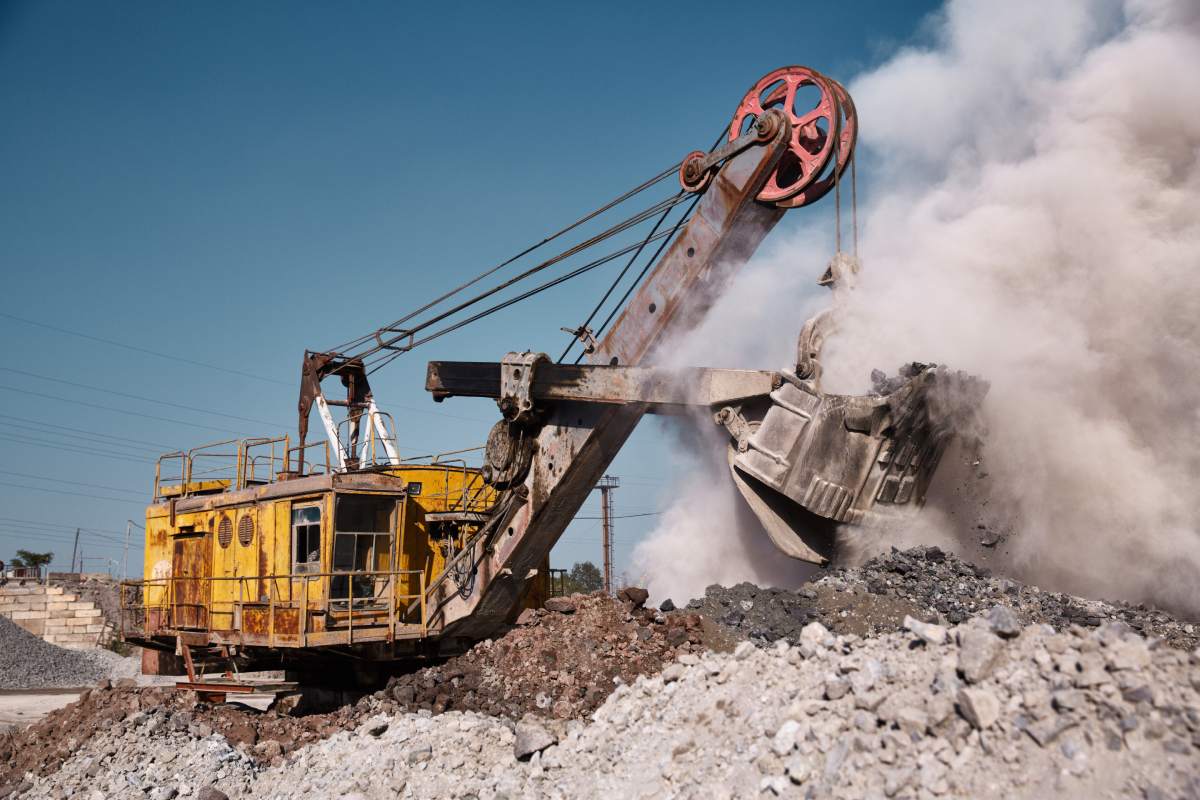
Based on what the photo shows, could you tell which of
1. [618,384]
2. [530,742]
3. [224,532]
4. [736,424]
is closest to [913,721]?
[530,742]

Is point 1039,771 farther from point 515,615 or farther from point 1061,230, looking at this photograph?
point 515,615

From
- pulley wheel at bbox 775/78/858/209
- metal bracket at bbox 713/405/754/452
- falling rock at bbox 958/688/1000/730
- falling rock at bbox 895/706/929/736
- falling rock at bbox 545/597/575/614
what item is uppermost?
pulley wheel at bbox 775/78/858/209

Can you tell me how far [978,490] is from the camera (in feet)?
31.6

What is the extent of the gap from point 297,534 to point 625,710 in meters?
5.61

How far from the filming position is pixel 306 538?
11062 mm

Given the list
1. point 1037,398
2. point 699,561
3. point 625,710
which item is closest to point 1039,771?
point 625,710

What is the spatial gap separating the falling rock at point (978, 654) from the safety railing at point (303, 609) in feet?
22.3

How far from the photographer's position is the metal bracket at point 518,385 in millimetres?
10133

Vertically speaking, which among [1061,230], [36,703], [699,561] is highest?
[1061,230]

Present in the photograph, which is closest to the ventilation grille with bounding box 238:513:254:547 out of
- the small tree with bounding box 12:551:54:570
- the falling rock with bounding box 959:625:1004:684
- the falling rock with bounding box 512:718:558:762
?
the falling rock with bounding box 512:718:558:762

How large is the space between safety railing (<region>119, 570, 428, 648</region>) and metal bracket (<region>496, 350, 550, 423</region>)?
2.21 m

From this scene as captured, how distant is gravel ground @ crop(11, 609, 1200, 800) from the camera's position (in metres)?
4.25

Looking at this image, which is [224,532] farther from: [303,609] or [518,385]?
[518,385]

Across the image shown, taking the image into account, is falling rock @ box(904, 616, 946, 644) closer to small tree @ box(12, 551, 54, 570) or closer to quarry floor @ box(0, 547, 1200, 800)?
quarry floor @ box(0, 547, 1200, 800)
